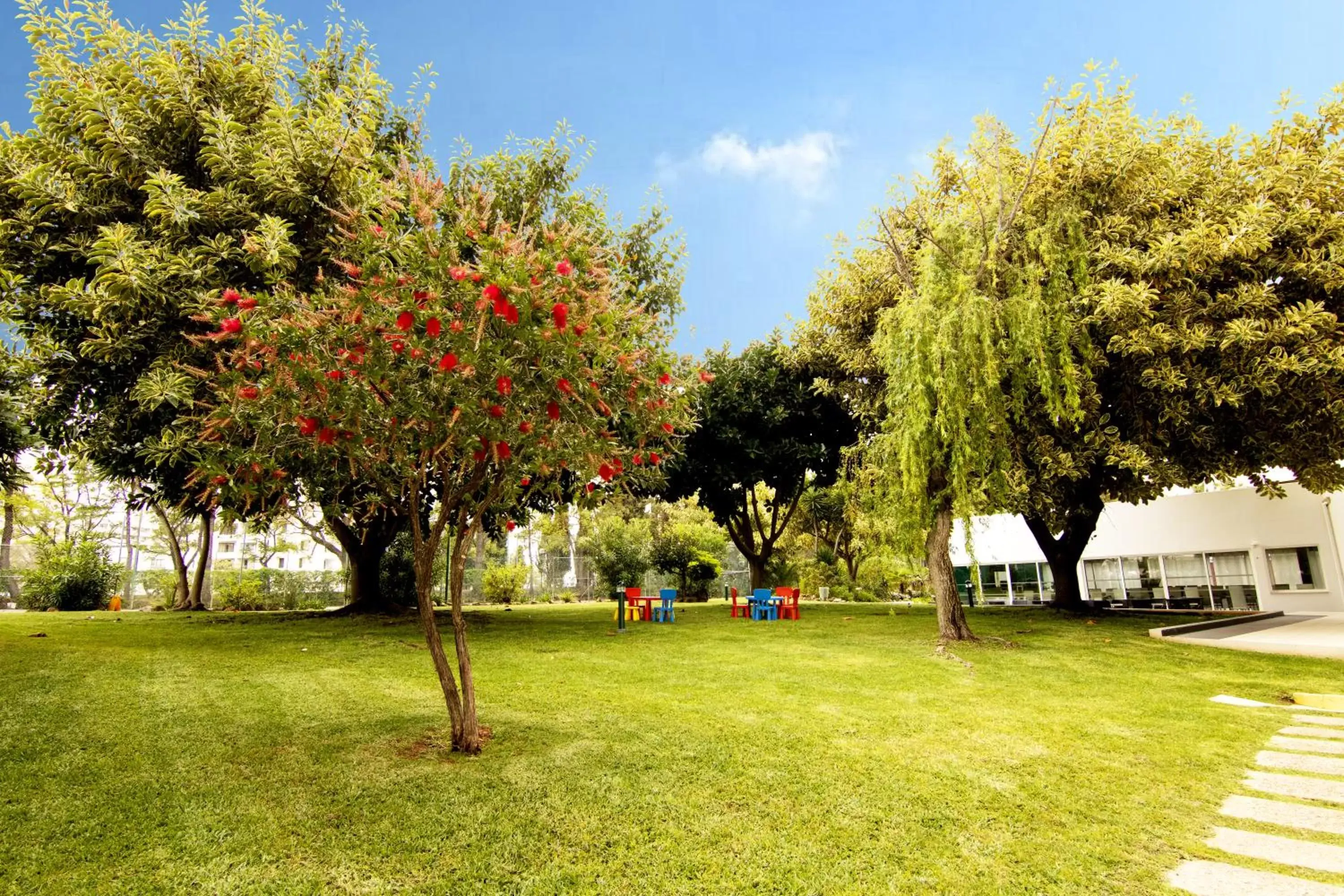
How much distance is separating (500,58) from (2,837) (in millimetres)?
116561

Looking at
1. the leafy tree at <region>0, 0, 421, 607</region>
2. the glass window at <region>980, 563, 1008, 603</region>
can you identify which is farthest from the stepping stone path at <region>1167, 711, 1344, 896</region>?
the glass window at <region>980, 563, 1008, 603</region>

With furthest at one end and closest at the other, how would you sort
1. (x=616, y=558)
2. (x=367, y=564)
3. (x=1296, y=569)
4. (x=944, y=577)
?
(x=616, y=558) < (x=1296, y=569) < (x=367, y=564) < (x=944, y=577)

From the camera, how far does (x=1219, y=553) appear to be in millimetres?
21109

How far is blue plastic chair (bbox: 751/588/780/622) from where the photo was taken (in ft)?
54.9

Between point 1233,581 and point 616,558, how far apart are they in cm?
2096

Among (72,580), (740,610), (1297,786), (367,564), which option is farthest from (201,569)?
(1297,786)

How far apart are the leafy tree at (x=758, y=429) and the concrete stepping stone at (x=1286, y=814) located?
1312cm

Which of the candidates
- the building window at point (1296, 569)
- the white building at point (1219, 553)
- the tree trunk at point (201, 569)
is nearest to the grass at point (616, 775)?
the white building at point (1219, 553)

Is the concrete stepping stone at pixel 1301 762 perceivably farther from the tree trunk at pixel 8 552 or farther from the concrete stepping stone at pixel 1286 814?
the tree trunk at pixel 8 552

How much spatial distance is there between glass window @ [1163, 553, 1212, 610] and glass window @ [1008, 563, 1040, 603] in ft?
14.1

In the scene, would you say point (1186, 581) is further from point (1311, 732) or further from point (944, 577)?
point (1311, 732)

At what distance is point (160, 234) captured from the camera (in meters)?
9.15

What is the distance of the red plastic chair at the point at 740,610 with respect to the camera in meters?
17.8

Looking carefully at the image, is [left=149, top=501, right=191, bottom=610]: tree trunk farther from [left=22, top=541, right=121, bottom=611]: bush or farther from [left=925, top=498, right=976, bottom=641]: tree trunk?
[left=925, top=498, right=976, bottom=641]: tree trunk
